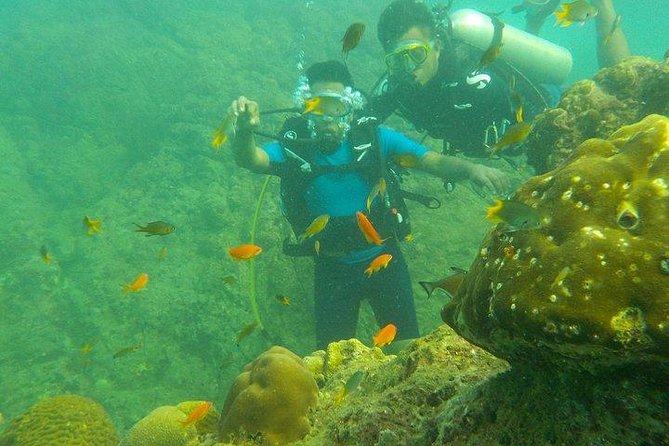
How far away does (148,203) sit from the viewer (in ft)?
39.8

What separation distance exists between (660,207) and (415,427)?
1599 mm

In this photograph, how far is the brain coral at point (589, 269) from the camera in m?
1.28

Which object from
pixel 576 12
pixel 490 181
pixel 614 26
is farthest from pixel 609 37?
pixel 490 181

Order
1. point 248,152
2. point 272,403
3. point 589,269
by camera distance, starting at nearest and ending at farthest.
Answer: point 589,269, point 272,403, point 248,152

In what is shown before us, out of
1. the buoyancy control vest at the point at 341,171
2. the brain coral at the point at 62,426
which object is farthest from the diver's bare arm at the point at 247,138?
the brain coral at the point at 62,426

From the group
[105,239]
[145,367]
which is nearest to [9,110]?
[105,239]

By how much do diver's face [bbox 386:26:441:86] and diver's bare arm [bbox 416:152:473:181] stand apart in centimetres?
130

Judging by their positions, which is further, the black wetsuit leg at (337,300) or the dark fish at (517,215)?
the black wetsuit leg at (337,300)

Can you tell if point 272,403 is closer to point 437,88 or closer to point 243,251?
point 243,251

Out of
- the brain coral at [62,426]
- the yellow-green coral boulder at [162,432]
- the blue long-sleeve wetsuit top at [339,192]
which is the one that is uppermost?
the blue long-sleeve wetsuit top at [339,192]

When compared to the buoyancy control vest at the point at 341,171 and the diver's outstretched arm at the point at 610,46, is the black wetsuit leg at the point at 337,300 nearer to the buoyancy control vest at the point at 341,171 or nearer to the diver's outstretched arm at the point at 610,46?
the buoyancy control vest at the point at 341,171

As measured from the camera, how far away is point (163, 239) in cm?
1129

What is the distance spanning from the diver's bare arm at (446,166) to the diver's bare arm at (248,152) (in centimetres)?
235

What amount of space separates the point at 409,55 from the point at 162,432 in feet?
19.2
